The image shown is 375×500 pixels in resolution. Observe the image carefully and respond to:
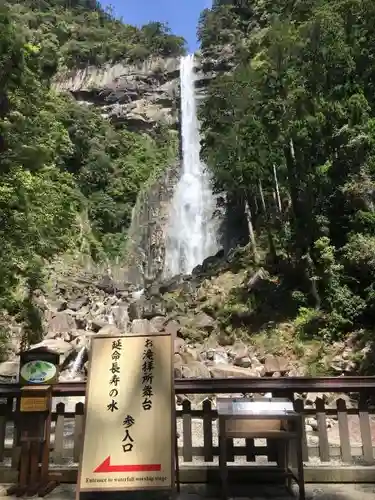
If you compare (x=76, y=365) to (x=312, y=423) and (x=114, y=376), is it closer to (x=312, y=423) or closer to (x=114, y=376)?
(x=312, y=423)

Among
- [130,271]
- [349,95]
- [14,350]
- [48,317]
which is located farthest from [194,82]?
[14,350]

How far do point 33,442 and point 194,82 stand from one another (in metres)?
38.9

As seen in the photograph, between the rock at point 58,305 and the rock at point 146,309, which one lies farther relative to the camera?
the rock at point 58,305

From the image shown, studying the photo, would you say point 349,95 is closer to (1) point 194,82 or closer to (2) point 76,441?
(2) point 76,441

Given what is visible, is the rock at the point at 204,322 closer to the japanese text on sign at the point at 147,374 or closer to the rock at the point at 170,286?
the rock at the point at 170,286

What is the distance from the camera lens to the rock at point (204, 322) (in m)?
16.2

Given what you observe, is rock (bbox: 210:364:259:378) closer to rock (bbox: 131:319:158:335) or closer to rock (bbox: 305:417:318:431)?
rock (bbox: 305:417:318:431)

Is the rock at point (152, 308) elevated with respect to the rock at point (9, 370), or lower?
elevated

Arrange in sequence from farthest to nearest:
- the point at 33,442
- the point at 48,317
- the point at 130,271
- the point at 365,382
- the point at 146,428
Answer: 1. the point at 130,271
2. the point at 48,317
3. the point at 365,382
4. the point at 33,442
5. the point at 146,428

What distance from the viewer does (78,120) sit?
33.0m

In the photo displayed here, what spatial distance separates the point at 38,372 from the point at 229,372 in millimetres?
7660

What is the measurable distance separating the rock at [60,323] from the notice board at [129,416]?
44.7 ft

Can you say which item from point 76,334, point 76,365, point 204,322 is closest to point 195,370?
point 76,365

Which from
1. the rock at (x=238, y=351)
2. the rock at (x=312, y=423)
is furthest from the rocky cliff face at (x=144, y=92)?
the rock at (x=312, y=423)
